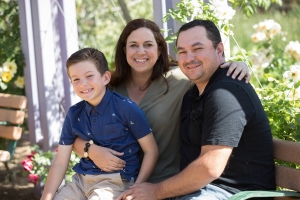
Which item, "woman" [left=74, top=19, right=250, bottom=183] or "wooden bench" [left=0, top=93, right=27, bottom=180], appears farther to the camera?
"wooden bench" [left=0, top=93, right=27, bottom=180]

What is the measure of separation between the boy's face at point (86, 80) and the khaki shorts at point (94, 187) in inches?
16.2

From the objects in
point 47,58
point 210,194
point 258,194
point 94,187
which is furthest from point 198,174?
point 47,58

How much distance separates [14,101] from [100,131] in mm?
1762

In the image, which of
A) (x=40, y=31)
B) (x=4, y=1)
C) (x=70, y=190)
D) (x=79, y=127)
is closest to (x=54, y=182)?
(x=70, y=190)

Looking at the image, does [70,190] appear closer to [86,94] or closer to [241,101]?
[86,94]

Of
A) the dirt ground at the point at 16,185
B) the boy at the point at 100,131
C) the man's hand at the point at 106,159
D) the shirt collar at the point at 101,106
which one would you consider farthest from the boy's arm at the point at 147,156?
the dirt ground at the point at 16,185

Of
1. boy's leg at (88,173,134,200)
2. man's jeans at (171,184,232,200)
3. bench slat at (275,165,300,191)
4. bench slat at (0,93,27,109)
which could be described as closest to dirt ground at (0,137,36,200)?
bench slat at (0,93,27,109)

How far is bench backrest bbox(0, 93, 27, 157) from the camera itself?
448cm

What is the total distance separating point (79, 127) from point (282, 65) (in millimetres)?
2616

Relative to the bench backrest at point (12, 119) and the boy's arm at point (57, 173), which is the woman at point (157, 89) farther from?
the bench backrest at point (12, 119)

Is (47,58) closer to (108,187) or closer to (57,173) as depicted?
(57,173)

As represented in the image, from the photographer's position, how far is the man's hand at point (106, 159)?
2.92 meters

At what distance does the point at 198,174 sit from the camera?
2561 mm

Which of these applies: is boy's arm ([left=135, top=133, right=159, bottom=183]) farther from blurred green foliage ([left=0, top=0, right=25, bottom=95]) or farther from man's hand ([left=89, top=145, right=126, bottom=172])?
blurred green foliage ([left=0, top=0, right=25, bottom=95])
